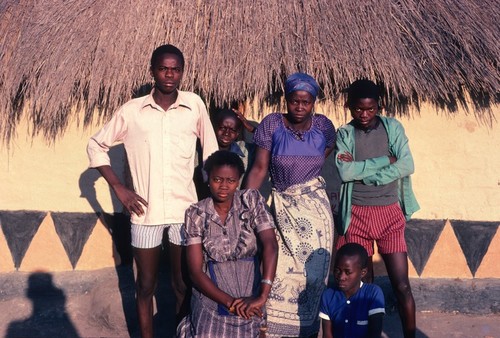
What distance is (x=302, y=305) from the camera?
Answer: 3805mm

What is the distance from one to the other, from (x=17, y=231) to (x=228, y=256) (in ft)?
8.04

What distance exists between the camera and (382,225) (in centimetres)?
384

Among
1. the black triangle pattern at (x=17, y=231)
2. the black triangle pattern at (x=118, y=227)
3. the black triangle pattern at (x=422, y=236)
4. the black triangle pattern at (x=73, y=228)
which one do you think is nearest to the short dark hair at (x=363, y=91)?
the black triangle pattern at (x=422, y=236)

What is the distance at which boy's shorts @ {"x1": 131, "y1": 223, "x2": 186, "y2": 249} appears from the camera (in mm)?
3779

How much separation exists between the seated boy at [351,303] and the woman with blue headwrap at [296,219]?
364mm

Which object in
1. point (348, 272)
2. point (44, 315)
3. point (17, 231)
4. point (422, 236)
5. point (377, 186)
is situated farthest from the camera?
point (17, 231)

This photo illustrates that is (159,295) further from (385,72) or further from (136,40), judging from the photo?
(385,72)

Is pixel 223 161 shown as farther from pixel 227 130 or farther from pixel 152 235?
pixel 227 130

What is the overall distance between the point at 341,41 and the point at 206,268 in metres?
2.01

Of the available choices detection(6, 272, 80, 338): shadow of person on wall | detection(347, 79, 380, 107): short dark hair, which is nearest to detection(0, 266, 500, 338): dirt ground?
detection(6, 272, 80, 338): shadow of person on wall

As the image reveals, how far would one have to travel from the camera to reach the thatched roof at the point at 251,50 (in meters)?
4.59

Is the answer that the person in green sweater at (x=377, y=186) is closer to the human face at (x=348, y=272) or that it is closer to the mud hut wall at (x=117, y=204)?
the human face at (x=348, y=272)

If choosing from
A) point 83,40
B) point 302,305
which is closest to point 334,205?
point 302,305

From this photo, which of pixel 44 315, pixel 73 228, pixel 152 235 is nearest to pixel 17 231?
pixel 73 228
